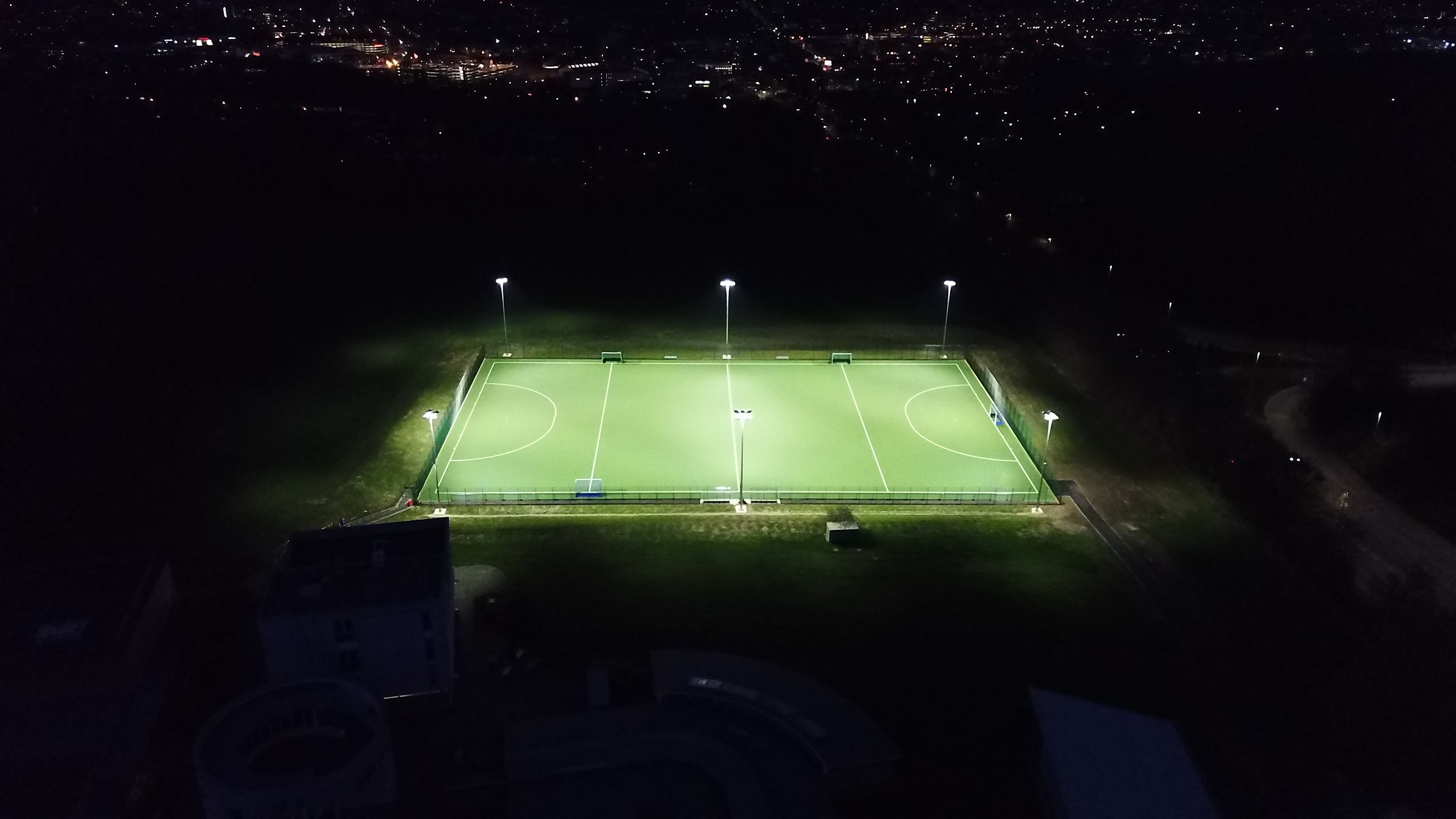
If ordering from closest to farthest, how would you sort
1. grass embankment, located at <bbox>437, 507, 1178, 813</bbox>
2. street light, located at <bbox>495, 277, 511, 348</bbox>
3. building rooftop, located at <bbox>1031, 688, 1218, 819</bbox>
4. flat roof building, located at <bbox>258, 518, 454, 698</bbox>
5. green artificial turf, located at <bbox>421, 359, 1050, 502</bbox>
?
building rooftop, located at <bbox>1031, 688, 1218, 819</bbox> < flat roof building, located at <bbox>258, 518, 454, 698</bbox> < grass embankment, located at <bbox>437, 507, 1178, 813</bbox> < green artificial turf, located at <bbox>421, 359, 1050, 502</bbox> < street light, located at <bbox>495, 277, 511, 348</bbox>

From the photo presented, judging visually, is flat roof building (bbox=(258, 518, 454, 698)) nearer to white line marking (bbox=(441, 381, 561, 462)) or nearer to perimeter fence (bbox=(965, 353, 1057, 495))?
white line marking (bbox=(441, 381, 561, 462))

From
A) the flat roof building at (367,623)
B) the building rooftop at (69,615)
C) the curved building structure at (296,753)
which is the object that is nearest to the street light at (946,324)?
the flat roof building at (367,623)

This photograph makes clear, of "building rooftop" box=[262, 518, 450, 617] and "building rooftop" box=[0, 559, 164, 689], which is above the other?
"building rooftop" box=[262, 518, 450, 617]

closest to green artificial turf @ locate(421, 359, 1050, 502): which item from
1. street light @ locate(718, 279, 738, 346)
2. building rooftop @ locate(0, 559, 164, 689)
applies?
street light @ locate(718, 279, 738, 346)

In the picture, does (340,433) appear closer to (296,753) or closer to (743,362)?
(743,362)

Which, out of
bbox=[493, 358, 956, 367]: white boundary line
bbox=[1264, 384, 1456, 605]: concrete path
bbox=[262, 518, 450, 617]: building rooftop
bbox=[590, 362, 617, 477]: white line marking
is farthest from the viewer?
bbox=[493, 358, 956, 367]: white boundary line

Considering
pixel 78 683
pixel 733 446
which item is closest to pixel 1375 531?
pixel 733 446

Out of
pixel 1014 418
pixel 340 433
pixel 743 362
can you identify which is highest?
pixel 743 362
